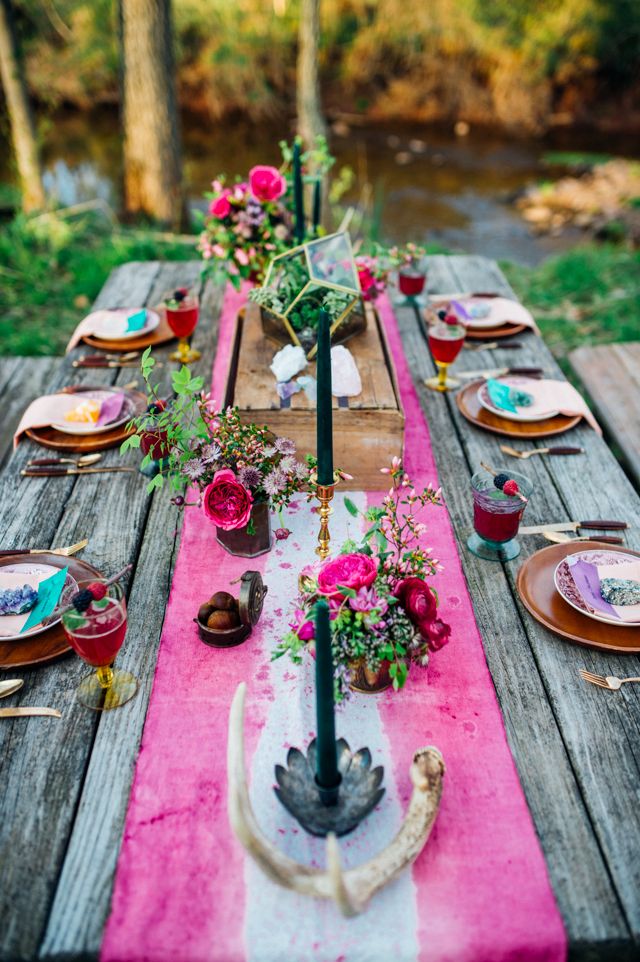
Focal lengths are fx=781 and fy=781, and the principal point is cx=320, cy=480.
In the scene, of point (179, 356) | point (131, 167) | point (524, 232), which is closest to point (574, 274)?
point (524, 232)

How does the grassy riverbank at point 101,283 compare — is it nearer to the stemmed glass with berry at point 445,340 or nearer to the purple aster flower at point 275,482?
the stemmed glass with berry at point 445,340

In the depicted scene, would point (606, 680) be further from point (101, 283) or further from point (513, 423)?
point (101, 283)

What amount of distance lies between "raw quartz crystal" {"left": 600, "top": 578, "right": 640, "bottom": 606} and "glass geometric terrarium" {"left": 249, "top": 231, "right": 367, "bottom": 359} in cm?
115

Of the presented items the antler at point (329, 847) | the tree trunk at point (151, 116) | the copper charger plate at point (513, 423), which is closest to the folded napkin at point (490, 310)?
the copper charger plate at point (513, 423)

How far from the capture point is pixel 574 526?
2111 mm

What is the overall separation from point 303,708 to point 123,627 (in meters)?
0.40

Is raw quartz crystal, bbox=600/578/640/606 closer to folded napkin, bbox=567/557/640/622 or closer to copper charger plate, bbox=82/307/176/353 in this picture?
folded napkin, bbox=567/557/640/622

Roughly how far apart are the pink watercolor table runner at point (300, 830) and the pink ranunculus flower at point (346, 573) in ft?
0.99

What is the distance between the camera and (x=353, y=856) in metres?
1.33

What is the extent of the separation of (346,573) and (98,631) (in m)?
0.49

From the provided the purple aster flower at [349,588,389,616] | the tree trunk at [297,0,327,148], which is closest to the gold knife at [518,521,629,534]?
the purple aster flower at [349,588,389,616]

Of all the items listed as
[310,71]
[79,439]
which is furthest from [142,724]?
[310,71]

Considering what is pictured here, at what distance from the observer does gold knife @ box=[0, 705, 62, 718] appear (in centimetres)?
160

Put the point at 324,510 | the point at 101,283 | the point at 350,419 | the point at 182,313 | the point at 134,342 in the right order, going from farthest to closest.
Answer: the point at 101,283
the point at 134,342
the point at 182,313
the point at 350,419
the point at 324,510
